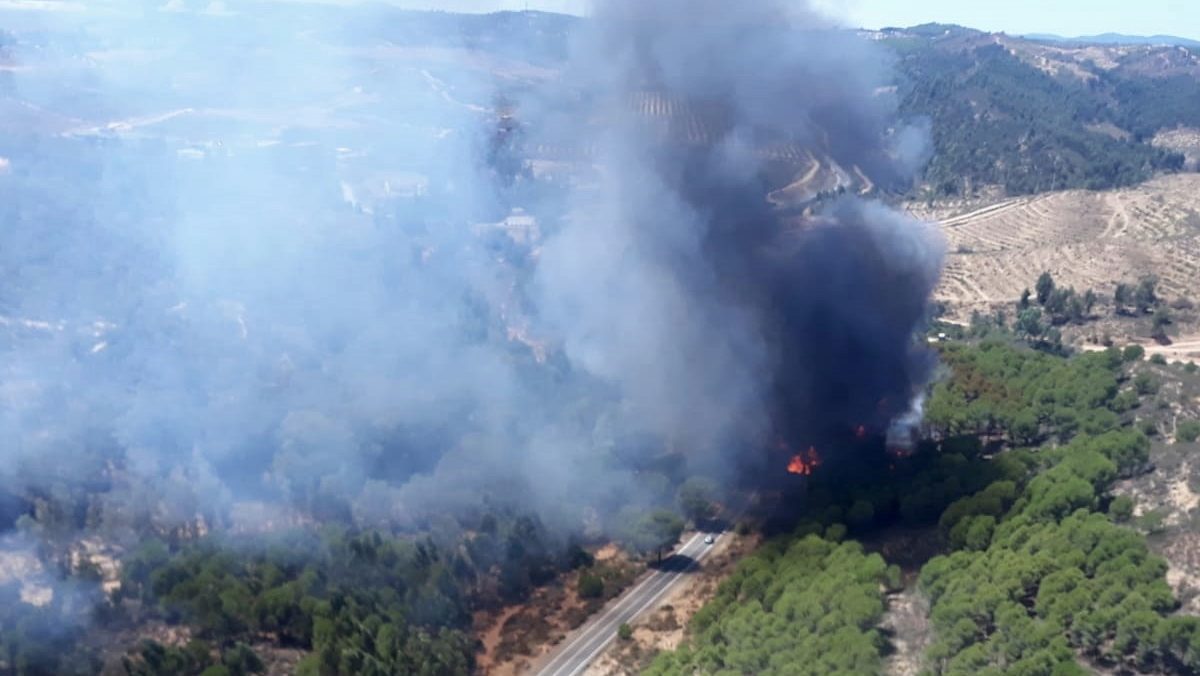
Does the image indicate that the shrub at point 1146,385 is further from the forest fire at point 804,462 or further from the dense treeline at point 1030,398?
the forest fire at point 804,462

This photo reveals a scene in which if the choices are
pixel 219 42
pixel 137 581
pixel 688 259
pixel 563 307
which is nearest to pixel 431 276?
pixel 563 307

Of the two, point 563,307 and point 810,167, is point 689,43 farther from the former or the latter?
point 563,307

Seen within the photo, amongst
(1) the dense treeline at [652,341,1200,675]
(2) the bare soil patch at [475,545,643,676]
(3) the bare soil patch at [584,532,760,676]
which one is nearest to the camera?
(1) the dense treeline at [652,341,1200,675]

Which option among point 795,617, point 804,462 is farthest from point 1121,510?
point 795,617

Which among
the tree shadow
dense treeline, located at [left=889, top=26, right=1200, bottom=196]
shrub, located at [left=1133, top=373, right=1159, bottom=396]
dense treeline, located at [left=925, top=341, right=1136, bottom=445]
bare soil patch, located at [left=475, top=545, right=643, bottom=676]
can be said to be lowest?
bare soil patch, located at [left=475, top=545, right=643, bottom=676]

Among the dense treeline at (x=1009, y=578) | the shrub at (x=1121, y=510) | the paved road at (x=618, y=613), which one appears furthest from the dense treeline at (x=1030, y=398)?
the paved road at (x=618, y=613)

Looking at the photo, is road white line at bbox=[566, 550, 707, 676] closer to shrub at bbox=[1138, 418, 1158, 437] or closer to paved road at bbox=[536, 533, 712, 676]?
paved road at bbox=[536, 533, 712, 676]

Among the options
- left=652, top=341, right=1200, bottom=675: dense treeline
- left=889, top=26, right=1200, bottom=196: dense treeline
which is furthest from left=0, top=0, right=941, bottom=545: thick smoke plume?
left=889, top=26, right=1200, bottom=196: dense treeline
